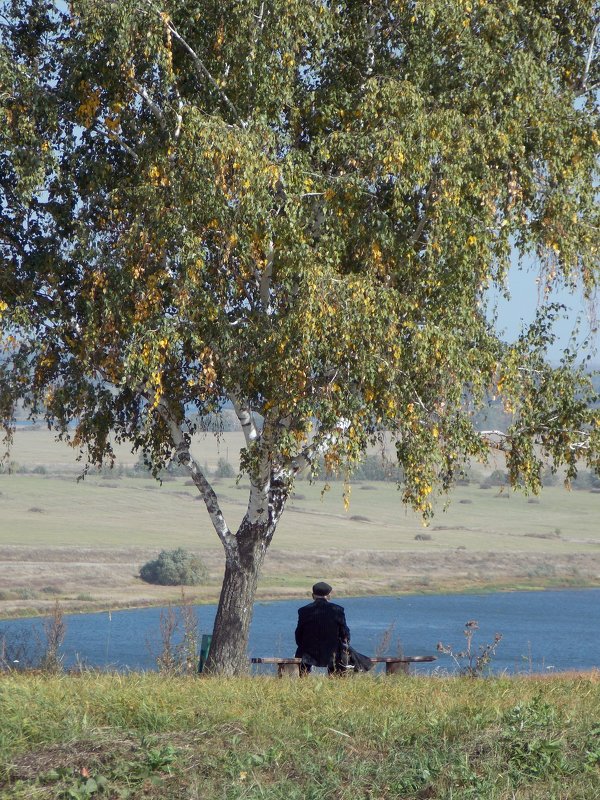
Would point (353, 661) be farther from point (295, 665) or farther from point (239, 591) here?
point (239, 591)

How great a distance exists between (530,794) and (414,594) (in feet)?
210

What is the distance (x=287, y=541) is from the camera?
276 ft

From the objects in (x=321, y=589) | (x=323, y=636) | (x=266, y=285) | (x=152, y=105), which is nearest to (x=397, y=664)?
(x=323, y=636)

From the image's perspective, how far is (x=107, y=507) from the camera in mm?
92188

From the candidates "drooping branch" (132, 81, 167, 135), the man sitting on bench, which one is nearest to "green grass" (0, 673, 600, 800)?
the man sitting on bench

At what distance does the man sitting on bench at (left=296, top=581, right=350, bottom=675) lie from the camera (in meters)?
10.9

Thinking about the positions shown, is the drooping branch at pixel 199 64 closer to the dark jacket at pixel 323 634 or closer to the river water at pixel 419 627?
the dark jacket at pixel 323 634

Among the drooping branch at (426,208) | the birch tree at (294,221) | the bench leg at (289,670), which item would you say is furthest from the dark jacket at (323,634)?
the drooping branch at (426,208)

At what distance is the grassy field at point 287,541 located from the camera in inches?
2514

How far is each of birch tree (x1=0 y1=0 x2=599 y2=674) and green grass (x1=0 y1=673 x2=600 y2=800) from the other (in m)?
4.79

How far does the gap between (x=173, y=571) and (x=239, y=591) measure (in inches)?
1979

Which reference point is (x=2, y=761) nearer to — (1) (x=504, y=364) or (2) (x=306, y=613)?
(2) (x=306, y=613)

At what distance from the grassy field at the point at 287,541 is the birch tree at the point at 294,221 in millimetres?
41907

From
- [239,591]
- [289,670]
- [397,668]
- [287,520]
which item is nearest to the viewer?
[289,670]
